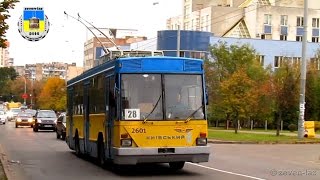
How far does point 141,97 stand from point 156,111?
1.77 ft

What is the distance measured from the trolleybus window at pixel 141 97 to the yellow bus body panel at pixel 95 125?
200cm

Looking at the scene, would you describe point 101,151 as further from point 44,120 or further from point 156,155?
point 44,120

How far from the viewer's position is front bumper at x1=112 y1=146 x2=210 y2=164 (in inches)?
612

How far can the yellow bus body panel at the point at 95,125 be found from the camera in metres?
17.8

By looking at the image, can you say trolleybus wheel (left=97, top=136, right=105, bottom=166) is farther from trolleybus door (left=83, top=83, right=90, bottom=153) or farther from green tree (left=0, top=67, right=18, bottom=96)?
green tree (left=0, top=67, right=18, bottom=96)

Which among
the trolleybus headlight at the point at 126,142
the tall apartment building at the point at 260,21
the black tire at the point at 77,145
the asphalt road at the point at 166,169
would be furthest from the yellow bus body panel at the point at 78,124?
the tall apartment building at the point at 260,21

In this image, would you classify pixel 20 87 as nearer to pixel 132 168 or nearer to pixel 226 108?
pixel 226 108

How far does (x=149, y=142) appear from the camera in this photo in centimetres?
1577

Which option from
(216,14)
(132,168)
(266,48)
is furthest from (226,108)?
(216,14)

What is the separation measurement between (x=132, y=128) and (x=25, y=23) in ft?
41.8

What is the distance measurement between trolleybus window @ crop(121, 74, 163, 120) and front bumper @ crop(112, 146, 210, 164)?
0.87 m

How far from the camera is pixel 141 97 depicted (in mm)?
15914

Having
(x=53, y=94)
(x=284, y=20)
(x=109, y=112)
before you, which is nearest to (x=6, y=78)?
(x=53, y=94)

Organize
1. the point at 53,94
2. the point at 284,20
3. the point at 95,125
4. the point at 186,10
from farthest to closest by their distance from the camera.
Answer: the point at 186,10 < the point at 284,20 < the point at 53,94 < the point at 95,125
